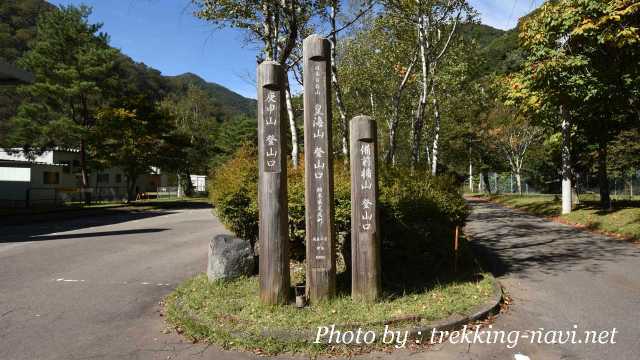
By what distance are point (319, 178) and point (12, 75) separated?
21.8m

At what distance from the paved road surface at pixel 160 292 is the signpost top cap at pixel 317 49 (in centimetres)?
389

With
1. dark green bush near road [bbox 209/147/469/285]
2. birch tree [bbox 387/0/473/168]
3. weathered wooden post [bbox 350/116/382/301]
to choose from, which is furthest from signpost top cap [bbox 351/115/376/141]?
birch tree [bbox 387/0/473/168]

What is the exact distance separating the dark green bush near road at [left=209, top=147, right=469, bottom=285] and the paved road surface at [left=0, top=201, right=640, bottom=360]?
1.49 meters

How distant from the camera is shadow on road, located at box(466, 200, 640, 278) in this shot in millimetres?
8852

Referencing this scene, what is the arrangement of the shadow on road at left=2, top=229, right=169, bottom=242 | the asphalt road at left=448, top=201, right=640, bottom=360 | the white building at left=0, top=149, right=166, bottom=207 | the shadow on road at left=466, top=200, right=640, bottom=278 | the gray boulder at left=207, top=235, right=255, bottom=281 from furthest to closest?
the white building at left=0, top=149, right=166, bottom=207 < the shadow on road at left=2, top=229, right=169, bottom=242 < the shadow on road at left=466, top=200, right=640, bottom=278 < the gray boulder at left=207, top=235, right=255, bottom=281 < the asphalt road at left=448, top=201, right=640, bottom=360

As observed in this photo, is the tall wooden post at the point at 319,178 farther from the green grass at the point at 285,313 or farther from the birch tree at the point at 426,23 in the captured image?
the birch tree at the point at 426,23

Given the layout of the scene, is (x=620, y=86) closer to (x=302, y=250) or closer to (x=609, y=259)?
(x=609, y=259)

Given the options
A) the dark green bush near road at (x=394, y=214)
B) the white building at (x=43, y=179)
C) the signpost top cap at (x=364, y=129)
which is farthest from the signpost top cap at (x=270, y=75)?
the white building at (x=43, y=179)

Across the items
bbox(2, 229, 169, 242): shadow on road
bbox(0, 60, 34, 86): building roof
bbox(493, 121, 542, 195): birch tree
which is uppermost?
bbox(0, 60, 34, 86): building roof

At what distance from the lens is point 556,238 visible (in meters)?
12.6

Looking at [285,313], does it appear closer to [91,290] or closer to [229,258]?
[229,258]

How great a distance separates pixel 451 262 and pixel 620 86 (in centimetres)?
1012

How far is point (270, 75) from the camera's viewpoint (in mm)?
5844

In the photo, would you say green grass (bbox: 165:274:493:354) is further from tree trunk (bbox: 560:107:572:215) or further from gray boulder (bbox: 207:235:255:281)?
tree trunk (bbox: 560:107:572:215)
